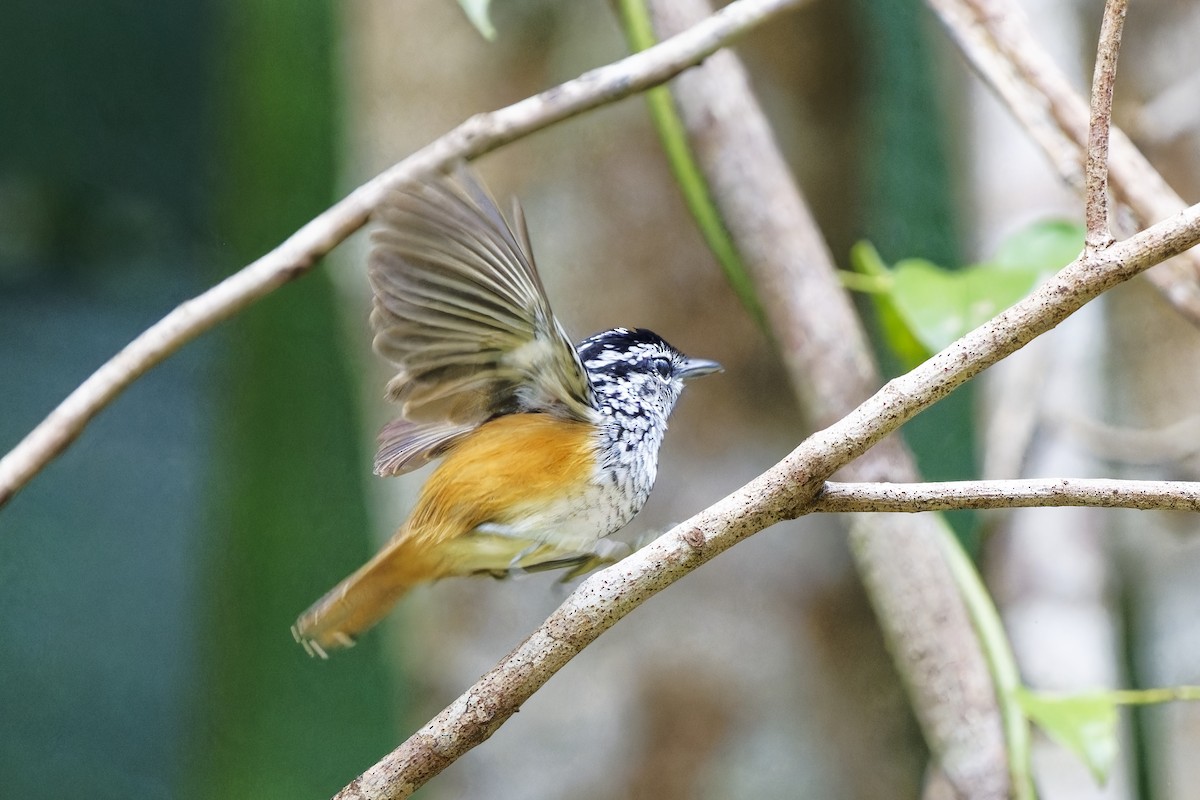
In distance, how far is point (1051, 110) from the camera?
1281 mm

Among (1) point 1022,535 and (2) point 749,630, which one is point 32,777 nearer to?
(2) point 749,630

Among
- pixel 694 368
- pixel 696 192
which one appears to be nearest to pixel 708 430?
pixel 696 192

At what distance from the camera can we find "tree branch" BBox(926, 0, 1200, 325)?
123cm

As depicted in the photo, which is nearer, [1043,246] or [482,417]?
[482,417]

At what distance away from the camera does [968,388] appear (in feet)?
5.98

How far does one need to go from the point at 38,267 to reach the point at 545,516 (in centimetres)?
242

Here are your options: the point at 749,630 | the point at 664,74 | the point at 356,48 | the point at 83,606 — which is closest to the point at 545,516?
the point at 664,74

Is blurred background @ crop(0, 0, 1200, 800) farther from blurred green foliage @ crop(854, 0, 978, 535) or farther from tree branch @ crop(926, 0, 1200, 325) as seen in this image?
tree branch @ crop(926, 0, 1200, 325)

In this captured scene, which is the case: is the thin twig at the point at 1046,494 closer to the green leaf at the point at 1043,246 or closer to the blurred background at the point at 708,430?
the green leaf at the point at 1043,246

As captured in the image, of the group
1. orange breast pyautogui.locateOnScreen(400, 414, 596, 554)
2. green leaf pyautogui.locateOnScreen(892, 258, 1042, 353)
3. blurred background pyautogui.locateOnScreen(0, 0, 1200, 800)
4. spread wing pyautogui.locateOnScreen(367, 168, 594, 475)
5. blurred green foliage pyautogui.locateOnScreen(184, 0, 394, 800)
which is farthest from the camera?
blurred green foliage pyautogui.locateOnScreen(184, 0, 394, 800)

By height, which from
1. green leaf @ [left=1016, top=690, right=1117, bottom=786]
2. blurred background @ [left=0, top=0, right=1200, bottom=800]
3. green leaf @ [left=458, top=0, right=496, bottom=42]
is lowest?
green leaf @ [left=1016, top=690, right=1117, bottom=786]

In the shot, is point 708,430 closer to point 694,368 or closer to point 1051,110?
point 694,368

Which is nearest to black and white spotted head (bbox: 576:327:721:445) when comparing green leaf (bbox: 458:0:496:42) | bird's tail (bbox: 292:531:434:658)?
bird's tail (bbox: 292:531:434:658)

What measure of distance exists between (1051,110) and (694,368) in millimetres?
448
